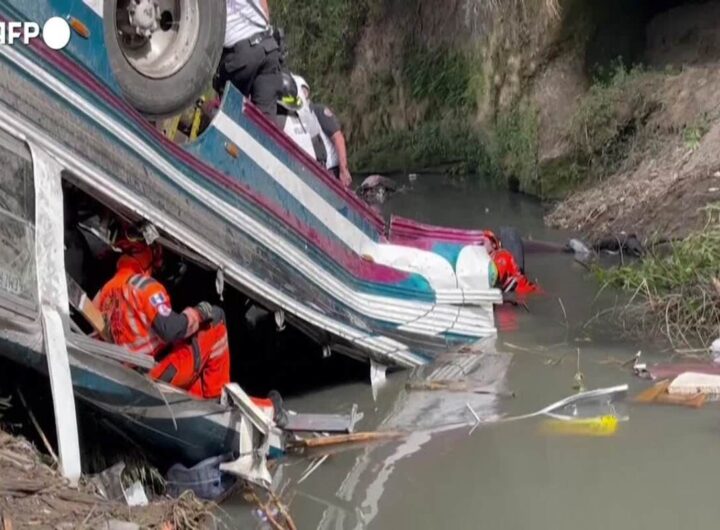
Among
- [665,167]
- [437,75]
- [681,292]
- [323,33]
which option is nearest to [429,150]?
[437,75]

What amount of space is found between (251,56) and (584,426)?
99.8 inches

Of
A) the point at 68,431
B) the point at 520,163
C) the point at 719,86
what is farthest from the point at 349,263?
the point at 520,163

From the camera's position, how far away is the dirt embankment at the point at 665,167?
28.9ft

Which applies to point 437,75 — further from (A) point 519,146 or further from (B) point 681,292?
(B) point 681,292

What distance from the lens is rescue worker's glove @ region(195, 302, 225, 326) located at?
17.8 ft

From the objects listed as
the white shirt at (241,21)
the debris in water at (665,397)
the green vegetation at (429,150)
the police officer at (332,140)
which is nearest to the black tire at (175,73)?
the white shirt at (241,21)

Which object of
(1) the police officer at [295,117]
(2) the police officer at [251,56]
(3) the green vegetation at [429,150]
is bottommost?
(3) the green vegetation at [429,150]

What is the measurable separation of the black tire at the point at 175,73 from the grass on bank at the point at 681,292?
2.99 metres

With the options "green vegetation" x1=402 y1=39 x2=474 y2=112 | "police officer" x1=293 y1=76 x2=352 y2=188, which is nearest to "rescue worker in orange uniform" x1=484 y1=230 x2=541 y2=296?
"police officer" x1=293 y1=76 x2=352 y2=188

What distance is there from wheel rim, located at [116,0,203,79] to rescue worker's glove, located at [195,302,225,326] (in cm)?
103

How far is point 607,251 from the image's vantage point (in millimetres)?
9094

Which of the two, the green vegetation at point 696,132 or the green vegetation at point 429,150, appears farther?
the green vegetation at point 429,150

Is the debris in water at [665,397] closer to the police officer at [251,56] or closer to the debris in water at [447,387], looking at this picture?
the debris in water at [447,387]

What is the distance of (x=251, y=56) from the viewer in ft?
20.8
